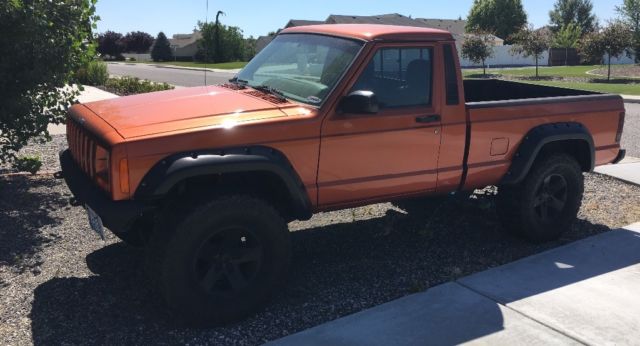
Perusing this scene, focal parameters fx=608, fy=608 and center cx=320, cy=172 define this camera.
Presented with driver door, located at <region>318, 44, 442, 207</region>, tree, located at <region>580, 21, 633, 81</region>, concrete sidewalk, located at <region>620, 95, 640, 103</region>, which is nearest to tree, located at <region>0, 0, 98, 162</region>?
driver door, located at <region>318, 44, 442, 207</region>

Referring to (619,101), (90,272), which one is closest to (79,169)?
(90,272)

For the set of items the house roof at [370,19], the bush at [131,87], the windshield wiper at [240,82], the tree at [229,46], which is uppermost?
the house roof at [370,19]

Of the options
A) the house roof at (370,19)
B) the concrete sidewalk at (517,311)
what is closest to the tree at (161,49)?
the house roof at (370,19)

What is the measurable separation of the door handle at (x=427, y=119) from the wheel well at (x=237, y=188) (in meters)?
1.23

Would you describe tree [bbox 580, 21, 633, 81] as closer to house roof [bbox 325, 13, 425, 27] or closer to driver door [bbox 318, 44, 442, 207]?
house roof [bbox 325, 13, 425, 27]

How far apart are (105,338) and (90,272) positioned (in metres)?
1.15

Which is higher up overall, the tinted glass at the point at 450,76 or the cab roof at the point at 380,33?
the cab roof at the point at 380,33

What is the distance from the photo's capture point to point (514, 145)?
5.32m

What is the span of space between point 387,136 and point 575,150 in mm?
2391

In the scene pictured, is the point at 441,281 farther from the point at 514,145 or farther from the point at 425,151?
the point at 514,145

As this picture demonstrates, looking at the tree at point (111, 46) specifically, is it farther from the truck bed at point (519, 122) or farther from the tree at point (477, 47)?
the truck bed at point (519, 122)

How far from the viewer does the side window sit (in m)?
4.57

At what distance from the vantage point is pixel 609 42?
34188 mm

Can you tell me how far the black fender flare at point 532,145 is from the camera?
527 centimetres
